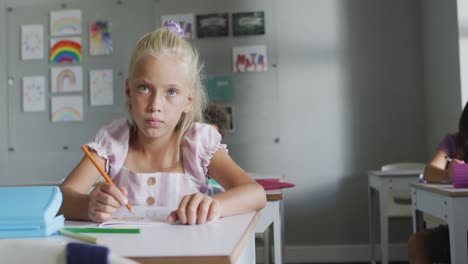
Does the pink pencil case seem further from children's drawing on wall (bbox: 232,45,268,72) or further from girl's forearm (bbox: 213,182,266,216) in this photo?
children's drawing on wall (bbox: 232,45,268,72)

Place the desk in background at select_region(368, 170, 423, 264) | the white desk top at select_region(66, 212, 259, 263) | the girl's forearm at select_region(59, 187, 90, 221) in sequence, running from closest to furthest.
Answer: the white desk top at select_region(66, 212, 259, 263)
the girl's forearm at select_region(59, 187, 90, 221)
the desk in background at select_region(368, 170, 423, 264)

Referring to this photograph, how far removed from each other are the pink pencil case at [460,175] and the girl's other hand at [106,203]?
4.84ft

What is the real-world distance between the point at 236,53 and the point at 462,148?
1905 millimetres

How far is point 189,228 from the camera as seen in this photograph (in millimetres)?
873

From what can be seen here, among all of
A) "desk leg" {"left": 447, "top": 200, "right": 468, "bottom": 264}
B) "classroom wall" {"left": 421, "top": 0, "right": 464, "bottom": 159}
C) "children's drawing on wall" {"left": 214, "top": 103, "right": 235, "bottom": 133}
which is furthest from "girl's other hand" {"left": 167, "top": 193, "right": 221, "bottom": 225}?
"children's drawing on wall" {"left": 214, "top": 103, "right": 235, "bottom": 133}

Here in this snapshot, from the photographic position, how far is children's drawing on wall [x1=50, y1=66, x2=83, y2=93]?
4.18 metres

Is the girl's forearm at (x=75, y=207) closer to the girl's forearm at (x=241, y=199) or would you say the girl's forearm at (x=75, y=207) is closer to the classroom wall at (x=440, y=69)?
the girl's forearm at (x=241, y=199)

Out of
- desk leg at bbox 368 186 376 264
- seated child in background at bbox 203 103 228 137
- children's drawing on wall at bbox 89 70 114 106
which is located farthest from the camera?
children's drawing on wall at bbox 89 70 114 106

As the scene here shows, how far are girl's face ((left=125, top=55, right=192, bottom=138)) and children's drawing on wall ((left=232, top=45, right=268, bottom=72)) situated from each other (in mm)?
2831

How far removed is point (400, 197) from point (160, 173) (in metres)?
2.78

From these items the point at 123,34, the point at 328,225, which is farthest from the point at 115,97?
the point at 328,225

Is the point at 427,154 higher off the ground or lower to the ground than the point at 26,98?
lower

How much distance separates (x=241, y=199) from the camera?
109 centimetres

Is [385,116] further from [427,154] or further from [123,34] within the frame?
[123,34]
